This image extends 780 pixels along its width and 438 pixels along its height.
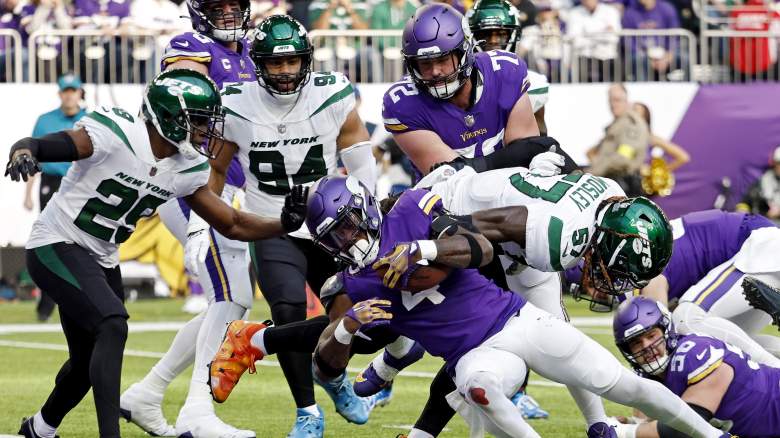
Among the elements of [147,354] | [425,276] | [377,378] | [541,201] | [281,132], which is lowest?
[147,354]

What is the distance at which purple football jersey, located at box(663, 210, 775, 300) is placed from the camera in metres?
7.28

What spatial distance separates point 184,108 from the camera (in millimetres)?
5793

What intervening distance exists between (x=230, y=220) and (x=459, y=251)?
4.87ft

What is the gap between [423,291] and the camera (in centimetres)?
532

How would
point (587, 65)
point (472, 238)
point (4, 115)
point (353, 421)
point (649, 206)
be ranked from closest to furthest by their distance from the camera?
point (472, 238)
point (649, 206)
point (353, 421)
point (4, 115)
point (587, 65)

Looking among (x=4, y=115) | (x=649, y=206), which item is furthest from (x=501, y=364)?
(x=4, y=115)

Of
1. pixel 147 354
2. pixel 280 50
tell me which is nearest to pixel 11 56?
pixel 147 354

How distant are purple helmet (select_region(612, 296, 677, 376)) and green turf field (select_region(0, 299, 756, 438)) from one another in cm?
79

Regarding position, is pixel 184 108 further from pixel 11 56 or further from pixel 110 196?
pixel 11 56

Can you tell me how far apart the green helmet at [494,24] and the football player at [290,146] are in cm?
86

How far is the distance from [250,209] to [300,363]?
2.76 feet

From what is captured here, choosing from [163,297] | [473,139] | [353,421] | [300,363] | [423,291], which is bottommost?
[163,297]

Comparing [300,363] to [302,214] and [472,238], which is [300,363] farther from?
[472,238]

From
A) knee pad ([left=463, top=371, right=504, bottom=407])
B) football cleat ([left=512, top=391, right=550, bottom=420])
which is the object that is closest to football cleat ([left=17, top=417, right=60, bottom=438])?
knee pad ([left=463, top=371, right=504, bottom=407])
